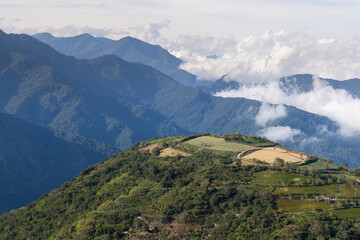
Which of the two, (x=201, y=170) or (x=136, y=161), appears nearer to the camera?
(x=201, y=170)

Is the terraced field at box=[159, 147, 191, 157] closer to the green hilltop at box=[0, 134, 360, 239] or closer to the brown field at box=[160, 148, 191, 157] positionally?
the brown field at box=[160, 148, 191, 157]

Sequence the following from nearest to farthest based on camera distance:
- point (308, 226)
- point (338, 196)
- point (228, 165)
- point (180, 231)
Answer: point (308, 226) < point (180, 231) < point (338, 196) < point (228, 165)

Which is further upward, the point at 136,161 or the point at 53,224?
the point at 136,161

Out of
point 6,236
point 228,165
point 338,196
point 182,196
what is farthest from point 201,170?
point 6,236

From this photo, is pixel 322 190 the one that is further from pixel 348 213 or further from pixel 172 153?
pixel 172 153

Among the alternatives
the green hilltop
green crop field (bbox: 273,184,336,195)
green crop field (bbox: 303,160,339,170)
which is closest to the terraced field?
the green hilltop

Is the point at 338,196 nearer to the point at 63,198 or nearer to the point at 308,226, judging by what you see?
the point at 308,226

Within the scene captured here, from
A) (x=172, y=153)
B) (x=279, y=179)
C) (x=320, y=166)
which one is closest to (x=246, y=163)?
(x=279, y=179)
